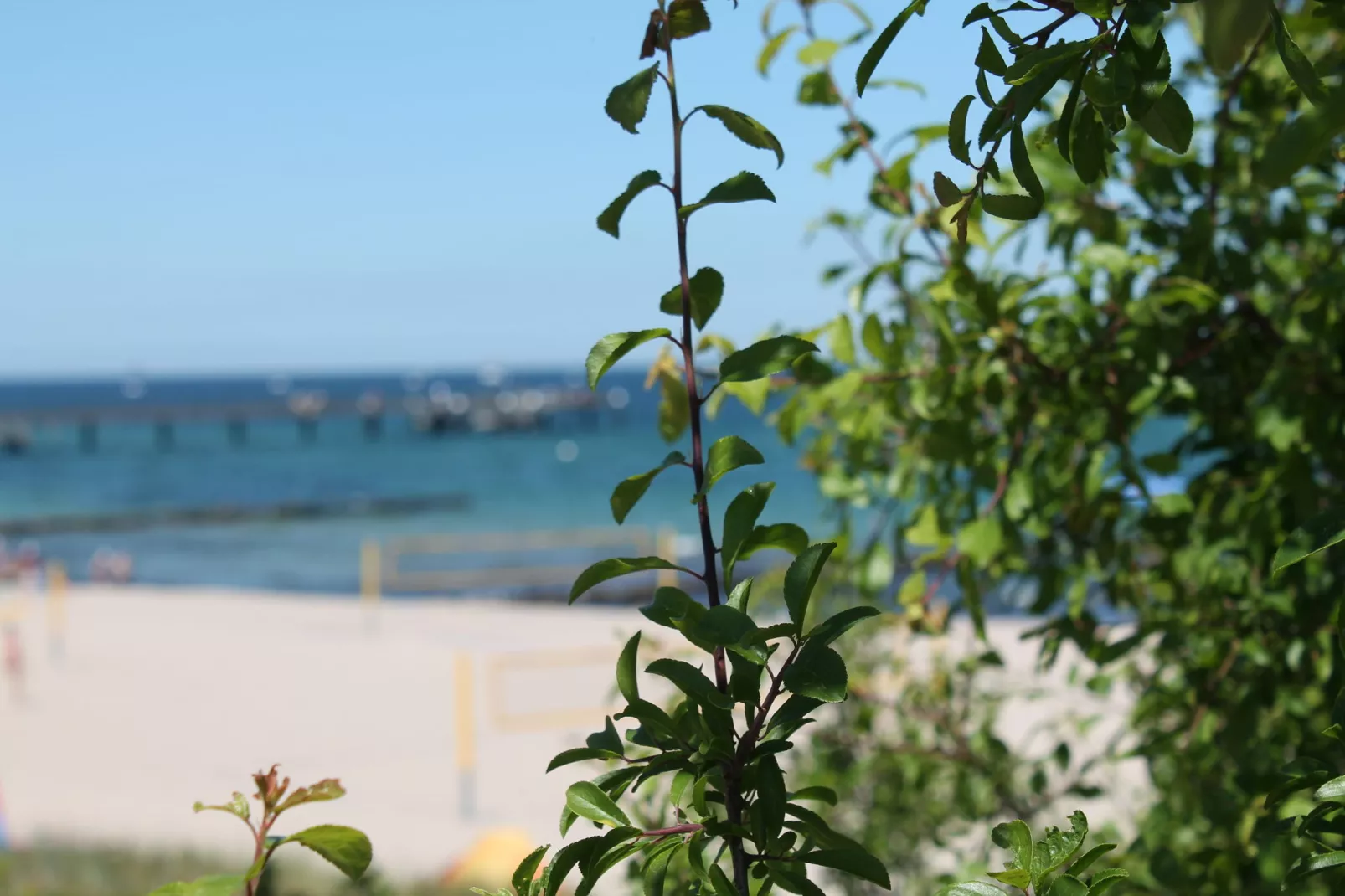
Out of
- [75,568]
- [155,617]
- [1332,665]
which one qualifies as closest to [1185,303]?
[1332,665]

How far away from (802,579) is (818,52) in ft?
3.60

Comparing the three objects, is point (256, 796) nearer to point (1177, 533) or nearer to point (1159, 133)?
point (1159, 133)

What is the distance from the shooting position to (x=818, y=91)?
1.68 metres

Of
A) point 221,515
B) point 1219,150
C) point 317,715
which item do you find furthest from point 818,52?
point 221,515

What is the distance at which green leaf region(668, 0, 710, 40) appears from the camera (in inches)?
30.8

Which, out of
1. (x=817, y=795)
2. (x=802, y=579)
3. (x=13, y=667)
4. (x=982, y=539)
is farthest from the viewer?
(x=13, y=667)

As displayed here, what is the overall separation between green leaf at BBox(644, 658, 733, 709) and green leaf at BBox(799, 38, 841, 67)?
111 cm

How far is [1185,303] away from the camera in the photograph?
1.71m

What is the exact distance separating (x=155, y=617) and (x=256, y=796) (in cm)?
1701

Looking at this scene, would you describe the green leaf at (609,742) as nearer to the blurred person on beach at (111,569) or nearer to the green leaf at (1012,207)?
the green leaf at (1012,207)

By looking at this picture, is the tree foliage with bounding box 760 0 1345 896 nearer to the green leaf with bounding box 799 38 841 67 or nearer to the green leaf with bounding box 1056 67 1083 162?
the green leaf with bounding box 799 38 841 67

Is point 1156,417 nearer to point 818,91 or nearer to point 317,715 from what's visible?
point 818,91

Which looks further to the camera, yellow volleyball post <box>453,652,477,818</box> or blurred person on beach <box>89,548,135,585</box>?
blurred person on beach <box>89,548,135,585</box>

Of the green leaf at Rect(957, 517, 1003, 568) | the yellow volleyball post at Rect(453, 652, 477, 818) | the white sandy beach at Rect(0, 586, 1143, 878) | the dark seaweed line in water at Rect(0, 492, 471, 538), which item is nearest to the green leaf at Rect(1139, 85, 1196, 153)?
the green leaf at Rect(957, 517, 1003, 568)
